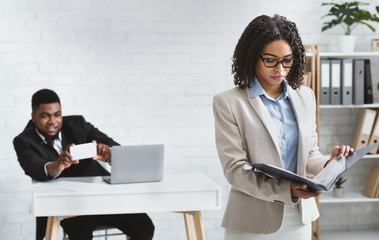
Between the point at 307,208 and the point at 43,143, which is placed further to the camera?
the point at 43,143

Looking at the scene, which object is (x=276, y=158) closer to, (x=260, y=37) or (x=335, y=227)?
(x=260, y=37)

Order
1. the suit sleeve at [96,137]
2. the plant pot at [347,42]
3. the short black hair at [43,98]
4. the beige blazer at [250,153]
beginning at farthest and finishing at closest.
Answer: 1. the plant pot at [347,42]
2. the suit sleeve at [96,137]
3. the short black hair at [43,98]
4. the beige blazer at [250,153]

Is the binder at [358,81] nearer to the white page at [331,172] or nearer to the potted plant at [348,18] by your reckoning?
the potted plant at [348,18]

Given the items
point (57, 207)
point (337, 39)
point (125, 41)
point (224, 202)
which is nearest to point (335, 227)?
point (224, 202)

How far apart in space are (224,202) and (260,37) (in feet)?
8.92

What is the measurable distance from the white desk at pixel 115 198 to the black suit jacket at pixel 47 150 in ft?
0.42

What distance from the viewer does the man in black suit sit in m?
2.84

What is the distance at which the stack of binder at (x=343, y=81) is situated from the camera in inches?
150

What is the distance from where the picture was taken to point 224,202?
4062 millimetres

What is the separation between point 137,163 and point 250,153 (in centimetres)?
126

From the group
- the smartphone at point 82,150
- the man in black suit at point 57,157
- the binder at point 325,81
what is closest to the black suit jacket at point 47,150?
the man in black suit at point 57,157

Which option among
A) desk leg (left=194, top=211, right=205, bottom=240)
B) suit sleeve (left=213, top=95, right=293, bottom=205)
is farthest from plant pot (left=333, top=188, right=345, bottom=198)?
suit sleeve (left=213, top=95, right=293, bottom=205)

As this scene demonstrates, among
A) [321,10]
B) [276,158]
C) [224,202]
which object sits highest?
[321,10]

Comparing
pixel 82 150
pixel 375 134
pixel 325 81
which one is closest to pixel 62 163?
pixel 82 150
